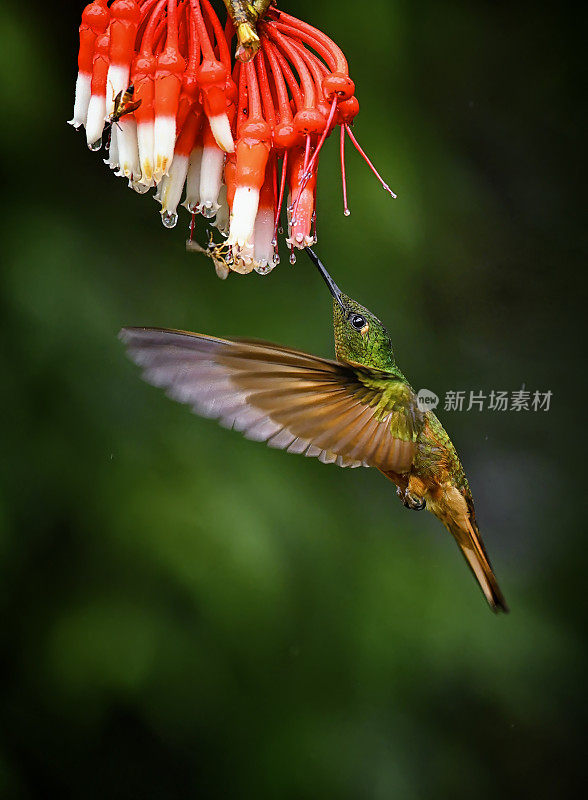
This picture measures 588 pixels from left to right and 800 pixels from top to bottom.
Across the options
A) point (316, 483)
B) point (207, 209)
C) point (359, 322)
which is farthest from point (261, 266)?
point (316, 483)

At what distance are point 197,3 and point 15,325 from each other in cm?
89

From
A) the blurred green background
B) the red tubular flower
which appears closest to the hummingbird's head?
the red tubular flower

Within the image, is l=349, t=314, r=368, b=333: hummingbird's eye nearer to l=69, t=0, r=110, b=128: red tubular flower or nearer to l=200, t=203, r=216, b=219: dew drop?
l=200, t=203, r=216, b=219: dew drop

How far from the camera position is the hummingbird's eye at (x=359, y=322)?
1.13m

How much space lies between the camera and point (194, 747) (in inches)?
76.1

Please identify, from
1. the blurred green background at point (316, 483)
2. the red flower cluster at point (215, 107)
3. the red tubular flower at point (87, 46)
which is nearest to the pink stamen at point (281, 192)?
the red flower cluster at point (215, 107)

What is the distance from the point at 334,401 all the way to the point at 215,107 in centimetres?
34

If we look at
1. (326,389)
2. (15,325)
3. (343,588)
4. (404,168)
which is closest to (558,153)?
(404,168)

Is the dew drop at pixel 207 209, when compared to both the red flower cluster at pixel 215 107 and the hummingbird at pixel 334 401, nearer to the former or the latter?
the red flower cluster at pixel 215 107

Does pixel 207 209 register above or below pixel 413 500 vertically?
above

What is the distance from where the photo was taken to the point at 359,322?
1129 mm

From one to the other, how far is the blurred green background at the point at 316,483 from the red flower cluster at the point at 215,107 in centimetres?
75

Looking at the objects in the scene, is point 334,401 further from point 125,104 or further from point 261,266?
point 125,104

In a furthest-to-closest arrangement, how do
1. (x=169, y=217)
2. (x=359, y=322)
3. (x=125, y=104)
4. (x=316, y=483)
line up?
(x=316, y=483) → (x=359, y=322) → (x=169, y=217) → (x=125, y=104)
